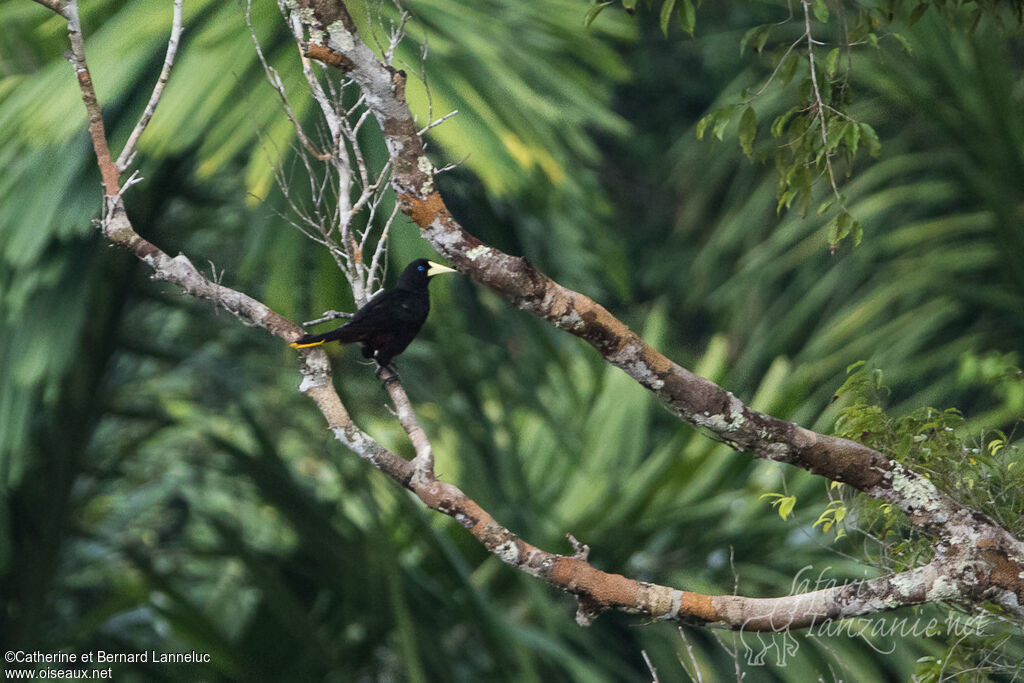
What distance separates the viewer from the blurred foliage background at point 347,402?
2289 mm

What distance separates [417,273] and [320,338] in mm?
232

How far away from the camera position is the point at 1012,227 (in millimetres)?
3469

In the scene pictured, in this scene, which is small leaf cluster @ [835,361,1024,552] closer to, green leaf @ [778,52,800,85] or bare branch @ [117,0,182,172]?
green leaf @ [778,52,800,85]

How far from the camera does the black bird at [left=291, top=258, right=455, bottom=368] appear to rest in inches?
54.1

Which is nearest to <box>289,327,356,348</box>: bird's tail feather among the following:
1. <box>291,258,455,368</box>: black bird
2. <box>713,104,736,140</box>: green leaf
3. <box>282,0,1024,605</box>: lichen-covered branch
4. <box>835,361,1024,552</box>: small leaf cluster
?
<box>291,258,455,368</box>: black bird

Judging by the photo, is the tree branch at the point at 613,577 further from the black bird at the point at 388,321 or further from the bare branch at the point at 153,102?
the black bird at the point at 388,321

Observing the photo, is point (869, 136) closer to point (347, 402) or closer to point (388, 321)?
point (388, 321)

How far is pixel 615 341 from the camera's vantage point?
1.17 meters

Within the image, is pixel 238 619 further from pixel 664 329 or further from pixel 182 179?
pixel 664 329

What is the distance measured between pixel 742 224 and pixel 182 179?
299 cm

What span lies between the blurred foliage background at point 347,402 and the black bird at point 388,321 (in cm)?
62

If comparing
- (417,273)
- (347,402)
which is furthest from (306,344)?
(347,402)

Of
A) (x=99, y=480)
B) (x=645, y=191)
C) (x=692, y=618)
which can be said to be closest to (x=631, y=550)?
(x=99, y=480)

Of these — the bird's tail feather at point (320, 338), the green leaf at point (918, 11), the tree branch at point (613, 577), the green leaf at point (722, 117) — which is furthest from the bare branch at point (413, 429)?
the green leaf at point (918, 11)
